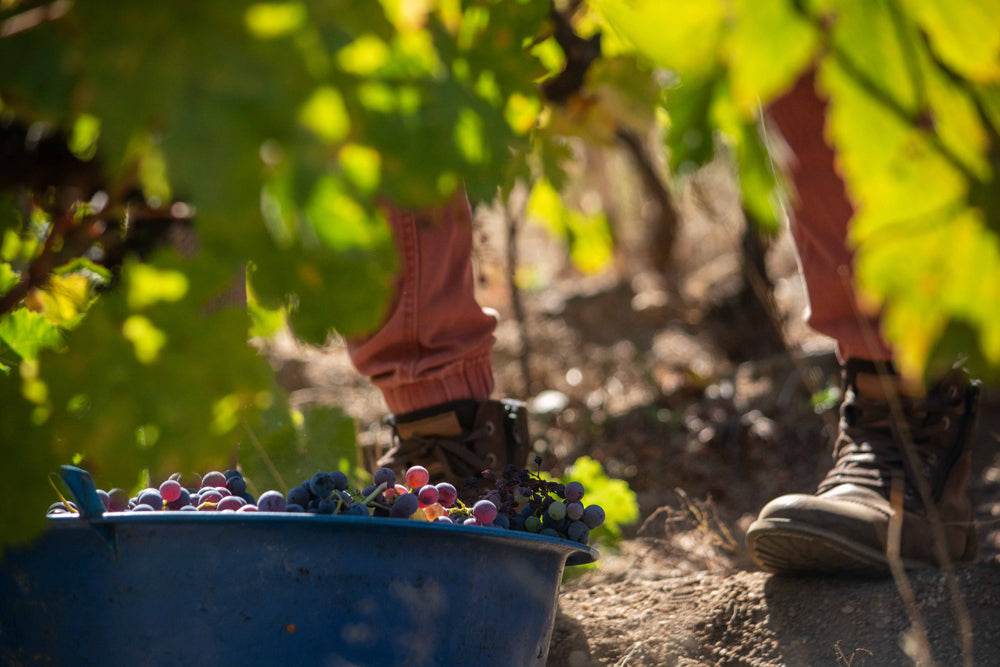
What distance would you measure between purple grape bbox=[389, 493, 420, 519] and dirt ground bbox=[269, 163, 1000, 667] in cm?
59

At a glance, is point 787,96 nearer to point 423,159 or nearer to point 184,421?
point 423,159

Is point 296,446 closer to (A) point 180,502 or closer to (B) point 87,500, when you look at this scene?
(A) point 180,502

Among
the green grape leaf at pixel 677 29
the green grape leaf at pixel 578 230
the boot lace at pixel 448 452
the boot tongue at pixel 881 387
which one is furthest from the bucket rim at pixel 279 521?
the green grape leaf at pixel 578 230

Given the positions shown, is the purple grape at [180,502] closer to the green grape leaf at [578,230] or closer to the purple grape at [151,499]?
the purple grape at [151,499]

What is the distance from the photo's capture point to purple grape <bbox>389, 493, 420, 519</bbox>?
0.98 meters

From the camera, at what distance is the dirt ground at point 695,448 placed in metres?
1.37

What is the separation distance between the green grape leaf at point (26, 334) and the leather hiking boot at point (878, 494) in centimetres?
109

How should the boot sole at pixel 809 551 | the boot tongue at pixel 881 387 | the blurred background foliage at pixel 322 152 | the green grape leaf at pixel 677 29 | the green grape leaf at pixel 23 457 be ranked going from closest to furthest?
1. the blurred background foliage at pixel 322 152
2. the green grape leaf at pixel 677 29
3. the green grape leaf at pixel 23 457
4. the boot sole at pixel 809 551
5. the boot tongue at pixel 881 387

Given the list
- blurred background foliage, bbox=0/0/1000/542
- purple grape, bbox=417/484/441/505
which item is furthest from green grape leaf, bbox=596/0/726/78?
purple grape, bbox=417/484/441/505

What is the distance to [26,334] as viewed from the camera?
104cm

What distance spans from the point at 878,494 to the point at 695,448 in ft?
3.89

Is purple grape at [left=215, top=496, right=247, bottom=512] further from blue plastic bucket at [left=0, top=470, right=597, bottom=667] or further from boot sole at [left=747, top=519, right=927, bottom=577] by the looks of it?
boot sole at [left=747, top=519, right=927, bottom=577]

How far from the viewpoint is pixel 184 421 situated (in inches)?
23.4

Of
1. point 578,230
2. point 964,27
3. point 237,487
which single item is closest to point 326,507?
point 237,487
